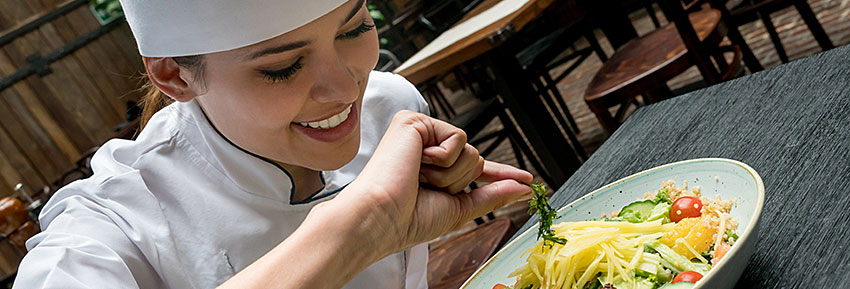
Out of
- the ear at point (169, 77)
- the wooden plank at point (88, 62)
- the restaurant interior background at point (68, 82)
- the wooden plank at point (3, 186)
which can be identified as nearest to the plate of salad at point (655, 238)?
the ear at point (169, 77)

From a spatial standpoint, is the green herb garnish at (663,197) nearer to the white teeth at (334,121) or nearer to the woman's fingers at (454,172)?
the woman's fingers at (454,172)

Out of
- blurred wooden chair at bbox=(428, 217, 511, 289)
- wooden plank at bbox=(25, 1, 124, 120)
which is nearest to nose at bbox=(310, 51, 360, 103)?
blurred wooden chair at bbox=(428, 217, 511, 289)

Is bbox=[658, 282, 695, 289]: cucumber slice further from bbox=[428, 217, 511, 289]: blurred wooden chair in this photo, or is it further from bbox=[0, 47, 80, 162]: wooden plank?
bbox=[0, 47, 80, 162]: wooden plank

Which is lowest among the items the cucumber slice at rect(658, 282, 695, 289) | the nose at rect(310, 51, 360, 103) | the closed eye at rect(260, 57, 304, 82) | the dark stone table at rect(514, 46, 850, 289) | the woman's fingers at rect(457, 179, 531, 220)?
the dark stone table at rect(514, 46, 850, 289)

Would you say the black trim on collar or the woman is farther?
the black trim on collar

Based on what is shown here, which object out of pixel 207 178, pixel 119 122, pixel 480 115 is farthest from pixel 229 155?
pixel 119 122

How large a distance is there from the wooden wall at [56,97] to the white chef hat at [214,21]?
26.9 ft

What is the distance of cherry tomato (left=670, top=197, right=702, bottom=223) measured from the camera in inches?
38.3

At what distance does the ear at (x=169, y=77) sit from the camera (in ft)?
3.96

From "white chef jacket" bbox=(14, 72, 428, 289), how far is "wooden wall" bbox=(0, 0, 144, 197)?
26.1ft

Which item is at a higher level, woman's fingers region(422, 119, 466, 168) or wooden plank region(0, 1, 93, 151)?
wooden plank region(0, 1, 93, 151)

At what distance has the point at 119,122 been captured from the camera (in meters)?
9.66

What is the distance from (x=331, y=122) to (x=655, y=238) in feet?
1.82

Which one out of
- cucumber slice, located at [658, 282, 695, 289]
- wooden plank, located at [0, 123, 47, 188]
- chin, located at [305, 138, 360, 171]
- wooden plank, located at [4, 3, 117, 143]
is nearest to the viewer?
cucumber slice, located at [658, 282, 695, 289]
